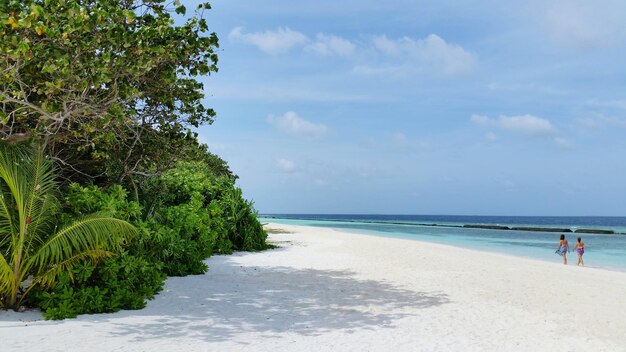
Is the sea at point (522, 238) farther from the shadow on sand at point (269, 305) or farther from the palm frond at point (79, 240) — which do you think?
the palm frond at point (79, 240)

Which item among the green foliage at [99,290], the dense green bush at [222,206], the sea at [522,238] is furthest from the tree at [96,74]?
the sea at [522,238]

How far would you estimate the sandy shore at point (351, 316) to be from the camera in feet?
23.1

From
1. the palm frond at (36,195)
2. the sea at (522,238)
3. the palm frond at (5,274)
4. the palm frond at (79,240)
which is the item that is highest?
the palm frond at (36,195)

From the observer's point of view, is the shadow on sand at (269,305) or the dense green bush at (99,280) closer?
the shadow on sand at (269,305)

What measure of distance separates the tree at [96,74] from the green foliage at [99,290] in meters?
2.81

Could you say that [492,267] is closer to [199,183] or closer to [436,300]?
[436,300]

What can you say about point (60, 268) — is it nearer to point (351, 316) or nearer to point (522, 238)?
point (351, 316)

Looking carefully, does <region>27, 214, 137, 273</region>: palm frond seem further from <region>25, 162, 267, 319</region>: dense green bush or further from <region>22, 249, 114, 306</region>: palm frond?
<region>25, 162, 267, 319</region>: dense green bush

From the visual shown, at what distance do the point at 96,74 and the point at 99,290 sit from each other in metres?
3.83

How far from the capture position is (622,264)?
907 inches

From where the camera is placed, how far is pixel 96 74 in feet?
29.8

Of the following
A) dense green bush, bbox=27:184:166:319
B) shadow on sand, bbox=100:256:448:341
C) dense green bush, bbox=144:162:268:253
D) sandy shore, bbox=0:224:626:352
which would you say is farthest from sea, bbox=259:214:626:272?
dense green bush, bbox=27:184:166:319

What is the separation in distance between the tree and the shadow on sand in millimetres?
3636

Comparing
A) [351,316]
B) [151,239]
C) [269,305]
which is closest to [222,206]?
[151,239]
